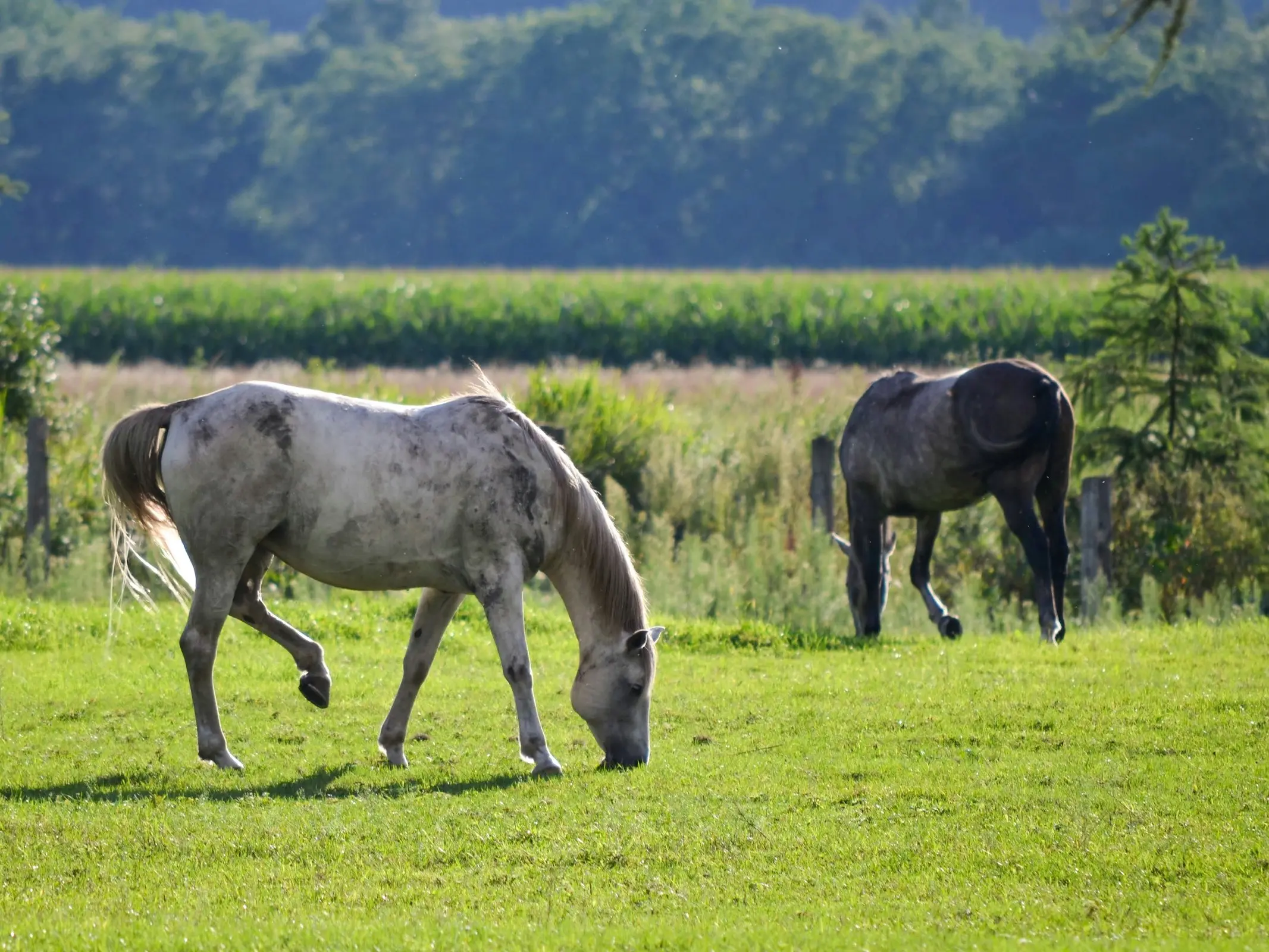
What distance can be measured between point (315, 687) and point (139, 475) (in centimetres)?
144

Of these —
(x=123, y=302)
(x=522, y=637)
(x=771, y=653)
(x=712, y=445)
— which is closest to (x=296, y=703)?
(x=522, y=637)

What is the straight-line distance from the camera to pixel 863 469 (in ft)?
41.7

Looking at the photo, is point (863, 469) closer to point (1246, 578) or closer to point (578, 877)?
point (1246, 578)

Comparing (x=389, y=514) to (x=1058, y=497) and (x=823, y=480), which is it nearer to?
(x=1058, y=497)

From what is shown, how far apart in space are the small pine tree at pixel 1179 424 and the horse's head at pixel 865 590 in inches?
114

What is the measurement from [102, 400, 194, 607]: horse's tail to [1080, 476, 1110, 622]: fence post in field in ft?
27.0

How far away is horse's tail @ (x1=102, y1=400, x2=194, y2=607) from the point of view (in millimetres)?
8250

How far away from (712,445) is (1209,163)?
61.9 metres

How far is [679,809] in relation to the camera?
7191 millimetres

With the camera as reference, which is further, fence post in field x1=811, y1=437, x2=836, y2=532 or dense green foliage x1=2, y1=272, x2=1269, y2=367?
dense green foliage x1=2, y1=272, x2=1269, y2=367

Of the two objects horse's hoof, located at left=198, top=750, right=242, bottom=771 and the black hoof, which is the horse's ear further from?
horse's hoof, located at left=198, top=750, right=242, bottom=771


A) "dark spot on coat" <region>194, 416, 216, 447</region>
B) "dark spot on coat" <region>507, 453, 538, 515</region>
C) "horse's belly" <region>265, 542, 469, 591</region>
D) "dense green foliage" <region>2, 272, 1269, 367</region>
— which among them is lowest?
"dense green foliage" <region>2, 272, 1269, 367</region>

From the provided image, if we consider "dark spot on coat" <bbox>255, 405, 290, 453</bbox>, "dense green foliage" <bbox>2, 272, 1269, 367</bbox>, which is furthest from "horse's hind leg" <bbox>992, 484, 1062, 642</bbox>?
"dense green foliage" <bbox>2, 272, 1269, 367</bbox>

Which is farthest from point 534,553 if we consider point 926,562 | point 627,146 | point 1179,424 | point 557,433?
point 627,146
